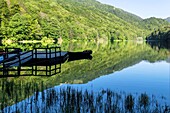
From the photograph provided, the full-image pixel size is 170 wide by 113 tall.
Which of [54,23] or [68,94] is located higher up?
[54,23]

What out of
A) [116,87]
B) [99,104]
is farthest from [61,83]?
[99,104]

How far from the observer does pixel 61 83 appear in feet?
94.4

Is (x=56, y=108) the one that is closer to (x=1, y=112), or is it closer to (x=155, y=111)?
(x=1, y=112)

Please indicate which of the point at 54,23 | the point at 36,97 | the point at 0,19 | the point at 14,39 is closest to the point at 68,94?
the point at 36,97

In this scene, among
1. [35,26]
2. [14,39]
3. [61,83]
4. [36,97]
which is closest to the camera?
[36,97]

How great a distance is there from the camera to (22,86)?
23.3 meters

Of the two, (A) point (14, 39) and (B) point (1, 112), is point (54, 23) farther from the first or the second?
(B) point (1, 112)

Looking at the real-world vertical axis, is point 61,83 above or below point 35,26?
below

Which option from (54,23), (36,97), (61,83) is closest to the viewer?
(36,97)

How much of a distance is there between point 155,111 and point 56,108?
5780mm

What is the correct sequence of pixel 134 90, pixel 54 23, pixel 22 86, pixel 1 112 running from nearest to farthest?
pixel 1 112
pixel 22 86
pixel 134 90
pixel 54 23

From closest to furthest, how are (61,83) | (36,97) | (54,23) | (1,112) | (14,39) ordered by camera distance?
1. (1,112)
2. (36,97)
3. (61,83)
4. (14,39)
5. (54,23)

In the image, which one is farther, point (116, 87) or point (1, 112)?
point (116, 87)

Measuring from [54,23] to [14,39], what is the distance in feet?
169
